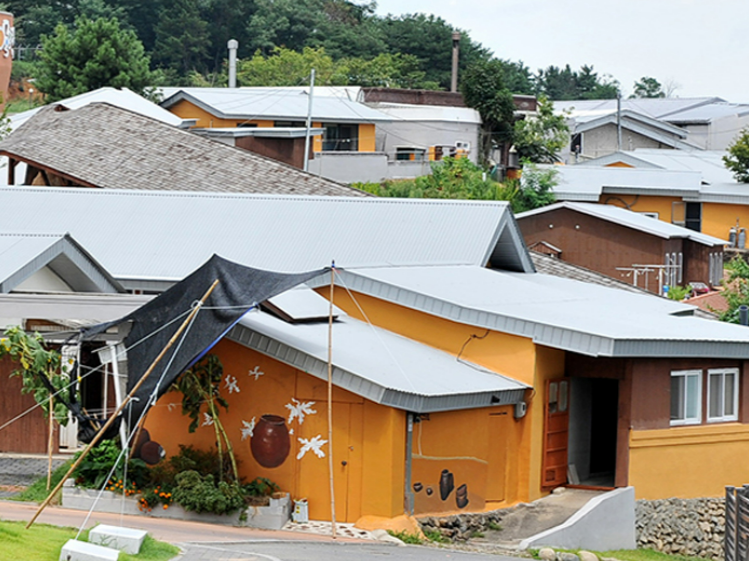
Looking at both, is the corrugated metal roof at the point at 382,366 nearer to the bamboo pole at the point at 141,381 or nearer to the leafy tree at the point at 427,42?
the bamboo pole at the point at 141,381

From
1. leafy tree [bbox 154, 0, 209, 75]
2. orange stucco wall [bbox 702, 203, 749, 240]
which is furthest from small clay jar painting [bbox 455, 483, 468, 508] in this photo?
leafy tree [bbox 154, 0, 209, 75]

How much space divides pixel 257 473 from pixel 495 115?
142ft

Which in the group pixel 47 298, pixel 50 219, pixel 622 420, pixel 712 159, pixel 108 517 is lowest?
pixel 108 517

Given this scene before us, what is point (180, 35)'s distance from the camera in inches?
3617

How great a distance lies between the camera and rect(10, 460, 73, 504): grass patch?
17609mm

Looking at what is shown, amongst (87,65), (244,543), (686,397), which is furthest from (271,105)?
(244,543)

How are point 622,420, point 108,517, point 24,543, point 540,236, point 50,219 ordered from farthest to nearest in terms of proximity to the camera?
1. point 540,236
2. point 50,219
3. point 622,420
4. point 108,517
5. point 24,543

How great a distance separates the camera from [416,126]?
5747cm

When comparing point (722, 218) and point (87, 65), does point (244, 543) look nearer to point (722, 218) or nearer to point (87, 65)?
point (722, 218)

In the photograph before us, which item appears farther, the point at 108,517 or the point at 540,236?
the point at 540,236

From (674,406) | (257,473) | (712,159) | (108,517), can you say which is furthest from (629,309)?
(712,159)

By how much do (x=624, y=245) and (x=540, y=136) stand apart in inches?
677

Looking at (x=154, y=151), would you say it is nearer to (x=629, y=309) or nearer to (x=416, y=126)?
(x=629, y=309)

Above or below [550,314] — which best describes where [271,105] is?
above
